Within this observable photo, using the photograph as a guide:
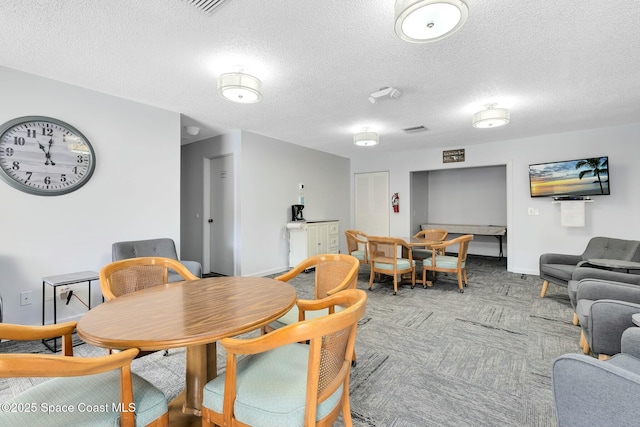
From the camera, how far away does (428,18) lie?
1.60 metres

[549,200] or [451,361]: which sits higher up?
[549,200]

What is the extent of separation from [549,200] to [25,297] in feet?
23.6

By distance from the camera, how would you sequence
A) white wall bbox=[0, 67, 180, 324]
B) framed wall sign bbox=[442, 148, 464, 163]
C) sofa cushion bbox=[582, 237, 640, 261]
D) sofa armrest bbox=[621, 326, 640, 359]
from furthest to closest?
framed wall sign bbox=[442, 148, 464, 163], sofa cushion bbox=[582, 237, 640, 261], white wall bbox=[0, 67, 180, 324], sofa armrest bbox=[621, 326, 640, 359]

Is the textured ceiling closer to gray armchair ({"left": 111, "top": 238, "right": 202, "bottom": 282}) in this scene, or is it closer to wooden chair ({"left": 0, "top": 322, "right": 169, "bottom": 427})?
gray armchair ({"left": 111, "top": 238, "right": 202, "bottom": 282})

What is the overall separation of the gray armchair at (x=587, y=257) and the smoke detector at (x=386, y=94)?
2.79 m

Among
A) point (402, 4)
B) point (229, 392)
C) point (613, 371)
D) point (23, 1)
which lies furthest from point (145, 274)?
point (613, 371)

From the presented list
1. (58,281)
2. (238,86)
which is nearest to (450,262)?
(238,86)

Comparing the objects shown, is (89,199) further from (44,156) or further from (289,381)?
(289,381)

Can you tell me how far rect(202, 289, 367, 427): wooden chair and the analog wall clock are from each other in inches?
114

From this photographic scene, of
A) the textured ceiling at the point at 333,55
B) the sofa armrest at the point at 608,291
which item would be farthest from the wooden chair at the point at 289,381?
the sofa armrest at the point at 608,291

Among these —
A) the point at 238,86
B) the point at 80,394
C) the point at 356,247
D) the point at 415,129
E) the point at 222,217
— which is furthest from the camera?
the point at 222,217

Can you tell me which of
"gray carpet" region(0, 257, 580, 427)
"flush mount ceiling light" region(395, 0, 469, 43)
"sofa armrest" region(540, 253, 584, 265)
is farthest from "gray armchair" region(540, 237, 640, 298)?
"flush mount ceiling light" region(395, 0, 469, 43)

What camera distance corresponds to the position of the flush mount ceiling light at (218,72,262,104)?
8.30 feet

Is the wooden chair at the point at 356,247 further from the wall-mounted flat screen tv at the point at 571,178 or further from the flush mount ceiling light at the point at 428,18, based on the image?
the flush mount ceiling light at the point at 428,18
